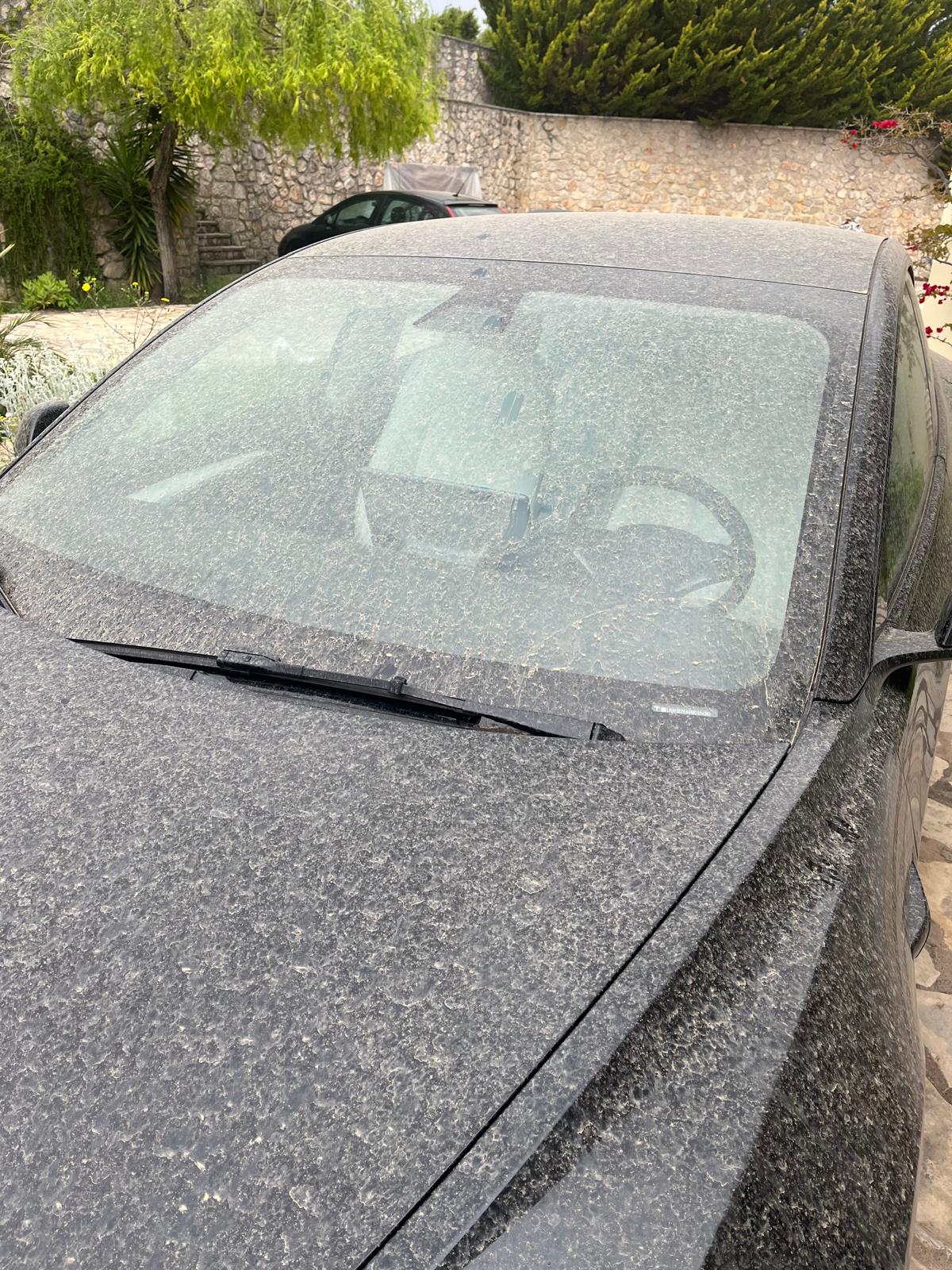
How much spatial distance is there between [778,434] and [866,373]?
0.68 feet

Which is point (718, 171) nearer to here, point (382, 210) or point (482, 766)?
point (382, 210)

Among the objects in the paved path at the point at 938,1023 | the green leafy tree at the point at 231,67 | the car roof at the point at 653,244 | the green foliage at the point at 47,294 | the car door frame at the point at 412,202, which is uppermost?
the green leafy tree at the point at 231,67

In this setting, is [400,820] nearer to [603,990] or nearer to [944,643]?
[603,990]

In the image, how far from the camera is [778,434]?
4.72ft

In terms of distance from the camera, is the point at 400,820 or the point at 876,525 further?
the point at 876,525

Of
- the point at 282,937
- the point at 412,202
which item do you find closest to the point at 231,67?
the point at 412,202

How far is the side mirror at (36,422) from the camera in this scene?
189 centimetres

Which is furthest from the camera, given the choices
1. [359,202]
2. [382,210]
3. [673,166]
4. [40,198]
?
[673,166]

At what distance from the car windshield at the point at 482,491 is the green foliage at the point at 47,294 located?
475 inches

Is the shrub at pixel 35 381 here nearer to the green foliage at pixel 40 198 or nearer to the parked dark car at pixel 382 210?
the parked dark car at pixel 382 210

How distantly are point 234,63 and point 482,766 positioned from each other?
Answer: 12734 mm

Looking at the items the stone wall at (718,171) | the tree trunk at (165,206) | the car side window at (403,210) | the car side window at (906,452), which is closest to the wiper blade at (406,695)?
the car side window at (906,452)

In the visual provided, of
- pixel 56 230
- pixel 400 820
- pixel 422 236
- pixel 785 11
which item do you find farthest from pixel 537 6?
pixel 400 820

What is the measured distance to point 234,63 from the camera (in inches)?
450
